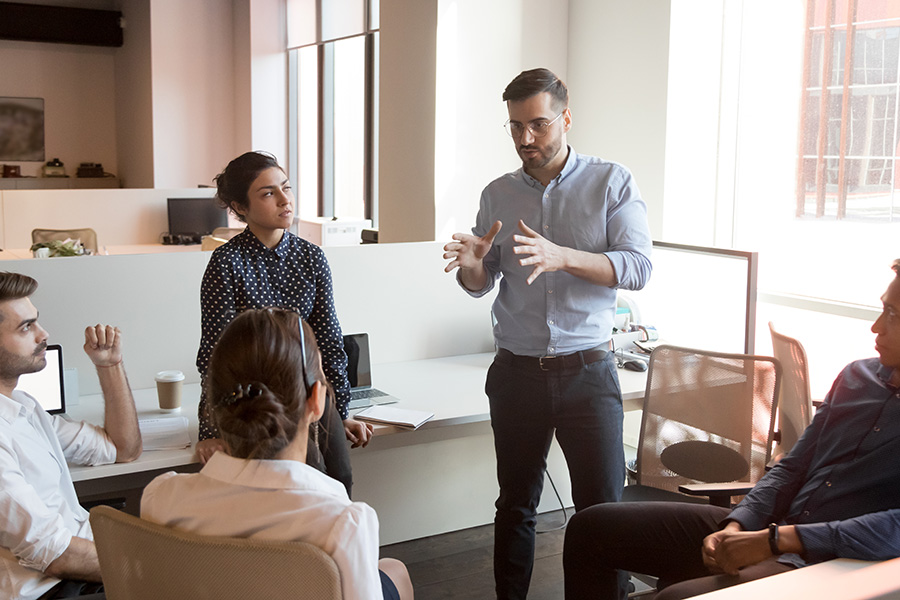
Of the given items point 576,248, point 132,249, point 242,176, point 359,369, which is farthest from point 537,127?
point 132,249

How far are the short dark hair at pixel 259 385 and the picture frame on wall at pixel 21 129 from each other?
1034cm

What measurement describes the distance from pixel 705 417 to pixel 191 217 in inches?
200

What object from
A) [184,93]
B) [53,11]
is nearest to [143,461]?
[184,93]

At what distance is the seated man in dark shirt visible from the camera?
1.72 m

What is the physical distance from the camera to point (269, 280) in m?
2.33

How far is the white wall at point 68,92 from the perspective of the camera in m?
10.2

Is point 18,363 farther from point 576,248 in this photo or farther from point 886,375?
point 886,375

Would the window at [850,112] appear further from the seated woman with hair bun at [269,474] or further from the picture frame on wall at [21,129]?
the picture frame on wall at [21,129]

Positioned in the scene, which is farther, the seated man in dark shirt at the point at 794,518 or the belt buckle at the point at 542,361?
the belt buckle at the point at 542,361

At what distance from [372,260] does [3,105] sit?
8.88m

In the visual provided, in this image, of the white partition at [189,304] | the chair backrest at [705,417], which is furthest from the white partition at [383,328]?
the chair backrest at [705,417]

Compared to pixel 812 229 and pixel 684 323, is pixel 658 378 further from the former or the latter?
pixel 812 229

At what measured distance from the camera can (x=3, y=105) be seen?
1019 centimetres

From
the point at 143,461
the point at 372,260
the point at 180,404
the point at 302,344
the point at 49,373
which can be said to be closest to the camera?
the point at 302,344
